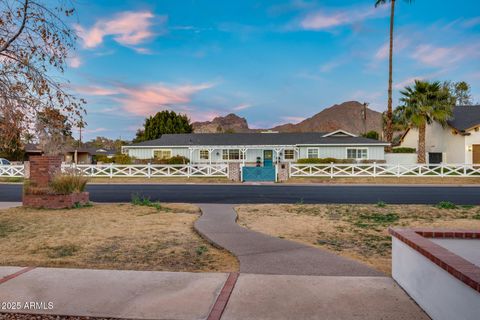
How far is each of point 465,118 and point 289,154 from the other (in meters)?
18.9

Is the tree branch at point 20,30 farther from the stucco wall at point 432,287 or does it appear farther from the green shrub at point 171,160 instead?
the green shrub at point 171,160

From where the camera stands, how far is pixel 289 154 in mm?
41156

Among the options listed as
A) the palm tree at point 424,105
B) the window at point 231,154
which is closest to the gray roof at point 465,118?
the palm tree at point 424,105

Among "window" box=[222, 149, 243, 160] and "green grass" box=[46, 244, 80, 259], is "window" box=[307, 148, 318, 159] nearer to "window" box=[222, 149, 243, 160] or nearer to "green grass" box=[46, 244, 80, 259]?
"window" box=[222, 149, 243, 160]

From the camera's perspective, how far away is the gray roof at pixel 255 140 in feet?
128

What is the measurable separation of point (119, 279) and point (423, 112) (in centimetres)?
3582

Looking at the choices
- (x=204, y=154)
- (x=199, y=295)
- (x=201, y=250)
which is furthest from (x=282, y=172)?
(x=199, y=295)

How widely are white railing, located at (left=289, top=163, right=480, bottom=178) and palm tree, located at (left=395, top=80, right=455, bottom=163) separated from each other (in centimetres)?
465

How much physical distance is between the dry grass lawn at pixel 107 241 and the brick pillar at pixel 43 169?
128cm

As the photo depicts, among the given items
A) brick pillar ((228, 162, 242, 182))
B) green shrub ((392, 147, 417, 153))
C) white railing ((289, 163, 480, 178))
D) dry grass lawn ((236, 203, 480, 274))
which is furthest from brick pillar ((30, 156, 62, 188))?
green shrub ((392, 147, 417, 153))

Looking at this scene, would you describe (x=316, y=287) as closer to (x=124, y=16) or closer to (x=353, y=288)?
(x=353, y=288)

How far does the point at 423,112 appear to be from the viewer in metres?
35.2

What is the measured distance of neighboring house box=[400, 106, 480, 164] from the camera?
1430 inches

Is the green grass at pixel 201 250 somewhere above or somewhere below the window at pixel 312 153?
below
